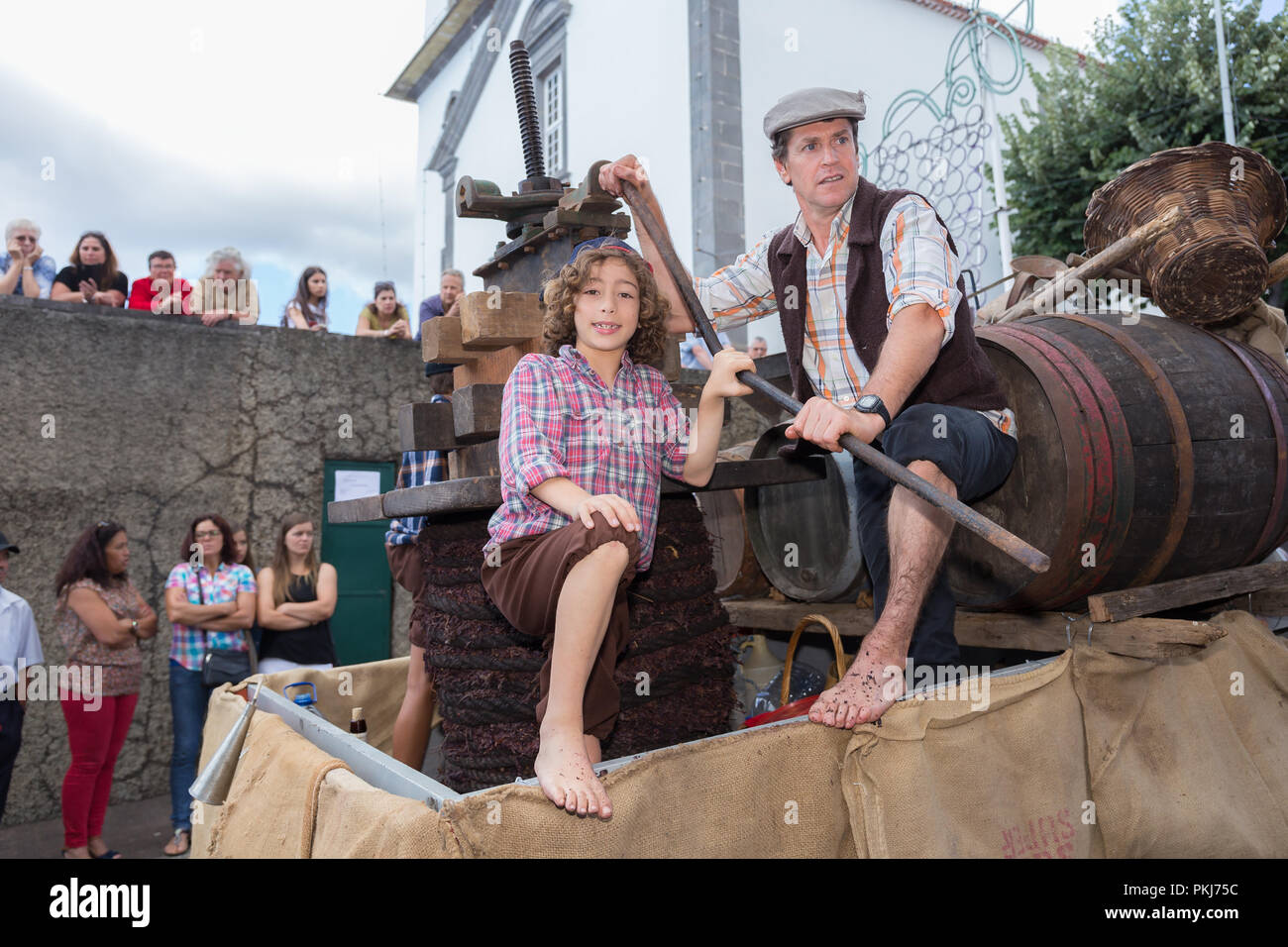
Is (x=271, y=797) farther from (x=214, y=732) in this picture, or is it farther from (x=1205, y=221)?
(x=1205, y=221)

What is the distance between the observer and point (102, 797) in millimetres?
4754

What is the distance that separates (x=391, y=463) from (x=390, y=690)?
9.86 ft

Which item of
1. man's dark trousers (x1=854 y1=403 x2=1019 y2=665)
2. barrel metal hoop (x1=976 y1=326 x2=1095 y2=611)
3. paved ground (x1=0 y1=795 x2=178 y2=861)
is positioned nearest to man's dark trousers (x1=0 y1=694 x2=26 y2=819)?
paved ground (x1=0 y1=795 x2=178 y2=861)

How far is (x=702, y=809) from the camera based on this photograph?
172 centimetres

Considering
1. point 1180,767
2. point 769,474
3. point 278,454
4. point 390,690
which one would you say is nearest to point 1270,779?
point 1180,767

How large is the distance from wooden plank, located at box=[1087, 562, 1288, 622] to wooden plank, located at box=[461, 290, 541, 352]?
167 cm

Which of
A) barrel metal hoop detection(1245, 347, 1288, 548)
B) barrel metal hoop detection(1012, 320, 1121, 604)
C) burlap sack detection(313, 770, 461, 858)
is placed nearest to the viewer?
burlap sack detection(313, 770, 461, 858)

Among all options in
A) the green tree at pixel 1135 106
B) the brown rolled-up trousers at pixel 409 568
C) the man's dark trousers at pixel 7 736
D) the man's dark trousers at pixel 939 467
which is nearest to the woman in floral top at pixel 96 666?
the man's dark trousers at pixel 7 736

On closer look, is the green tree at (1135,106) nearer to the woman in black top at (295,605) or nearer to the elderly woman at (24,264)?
the woman in black top at (295,605)

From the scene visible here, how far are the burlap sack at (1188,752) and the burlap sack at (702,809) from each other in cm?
83

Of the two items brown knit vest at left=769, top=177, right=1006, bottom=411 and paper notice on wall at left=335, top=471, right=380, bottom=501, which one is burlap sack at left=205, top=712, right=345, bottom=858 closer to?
brown knit vest at left=769, top=177, right=1006, bottom=411

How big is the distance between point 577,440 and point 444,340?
71 cm

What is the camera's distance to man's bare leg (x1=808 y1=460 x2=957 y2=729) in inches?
75.8
